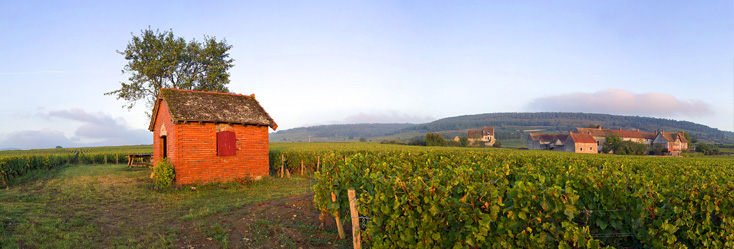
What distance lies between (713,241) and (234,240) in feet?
27.8

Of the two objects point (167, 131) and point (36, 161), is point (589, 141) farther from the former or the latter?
point (36, 161)

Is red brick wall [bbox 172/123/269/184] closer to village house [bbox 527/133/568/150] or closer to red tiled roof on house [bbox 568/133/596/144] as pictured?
red tiled roof on house [bbox 568/133/596/144]

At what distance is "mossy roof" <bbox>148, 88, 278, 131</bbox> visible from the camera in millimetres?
15438

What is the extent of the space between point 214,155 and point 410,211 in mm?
13144

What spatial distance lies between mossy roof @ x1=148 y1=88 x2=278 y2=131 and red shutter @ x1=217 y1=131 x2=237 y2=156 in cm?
61

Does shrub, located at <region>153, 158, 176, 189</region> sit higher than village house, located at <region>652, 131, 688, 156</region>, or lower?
higher

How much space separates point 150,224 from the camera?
9.23m

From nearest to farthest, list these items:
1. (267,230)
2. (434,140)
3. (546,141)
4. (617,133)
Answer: (267,230), (434,140), (546,141), (617,133)

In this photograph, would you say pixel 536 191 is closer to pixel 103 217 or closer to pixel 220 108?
pixel 103 217

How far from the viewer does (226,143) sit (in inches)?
628

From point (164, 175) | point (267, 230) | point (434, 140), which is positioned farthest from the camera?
point (434, 140)

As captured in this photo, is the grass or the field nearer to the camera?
the field

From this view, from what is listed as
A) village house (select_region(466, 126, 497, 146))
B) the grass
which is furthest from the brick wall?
village house (select_region(466, 126, 497, 146))

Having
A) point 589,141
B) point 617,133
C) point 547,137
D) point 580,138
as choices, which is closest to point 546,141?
point 547,137
